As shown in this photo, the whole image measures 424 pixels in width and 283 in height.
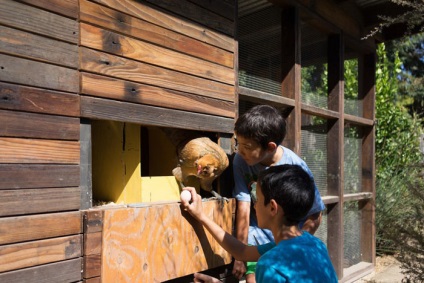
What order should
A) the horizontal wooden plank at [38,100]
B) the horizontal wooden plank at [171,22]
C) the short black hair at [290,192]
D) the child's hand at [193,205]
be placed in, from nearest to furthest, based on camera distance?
the horizontal wooden plank at [38,100]
the short black hair at [290,192]
the horizontal wooden plank at [171,22]
the child's hand at [193,205]

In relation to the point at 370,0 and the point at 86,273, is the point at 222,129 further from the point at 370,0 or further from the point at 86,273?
the point at 370,0

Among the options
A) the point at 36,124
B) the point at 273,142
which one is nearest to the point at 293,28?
the point at 273,142

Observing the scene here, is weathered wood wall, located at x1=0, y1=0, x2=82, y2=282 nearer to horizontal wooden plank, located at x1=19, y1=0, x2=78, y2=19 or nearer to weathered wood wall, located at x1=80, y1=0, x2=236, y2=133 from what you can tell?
horizontal wooden plank, located at x1=19, y1=0, x2=78, y2=19

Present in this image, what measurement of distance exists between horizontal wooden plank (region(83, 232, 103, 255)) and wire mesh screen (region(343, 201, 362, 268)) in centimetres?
362

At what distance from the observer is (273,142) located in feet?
7.91

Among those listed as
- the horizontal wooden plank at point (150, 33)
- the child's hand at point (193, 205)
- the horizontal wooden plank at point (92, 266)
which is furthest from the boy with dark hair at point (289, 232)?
the horizontal wooden plank at point (150, 33)

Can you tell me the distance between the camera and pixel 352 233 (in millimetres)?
5199

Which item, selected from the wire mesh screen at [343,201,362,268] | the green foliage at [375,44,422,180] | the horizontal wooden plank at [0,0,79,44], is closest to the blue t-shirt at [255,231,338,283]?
the horizontal wooden plank at [0,0,79,44]

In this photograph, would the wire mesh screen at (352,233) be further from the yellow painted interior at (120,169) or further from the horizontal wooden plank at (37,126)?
the horizontal wooden plank at (37,126)

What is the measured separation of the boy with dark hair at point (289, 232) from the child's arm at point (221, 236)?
1.48 feet

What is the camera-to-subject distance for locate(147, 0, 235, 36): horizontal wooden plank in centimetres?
239

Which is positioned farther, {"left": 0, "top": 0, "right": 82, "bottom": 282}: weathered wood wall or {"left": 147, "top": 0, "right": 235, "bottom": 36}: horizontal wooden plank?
{"left": 147, "top": 0, "right": 235, "bottom": 36}: horizontal wooden plank

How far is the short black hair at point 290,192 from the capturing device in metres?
1.77

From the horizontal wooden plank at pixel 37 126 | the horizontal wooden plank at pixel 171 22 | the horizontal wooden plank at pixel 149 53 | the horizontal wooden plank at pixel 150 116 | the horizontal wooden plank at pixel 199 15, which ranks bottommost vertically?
the horizontal wooden plank at pixel 37 126
